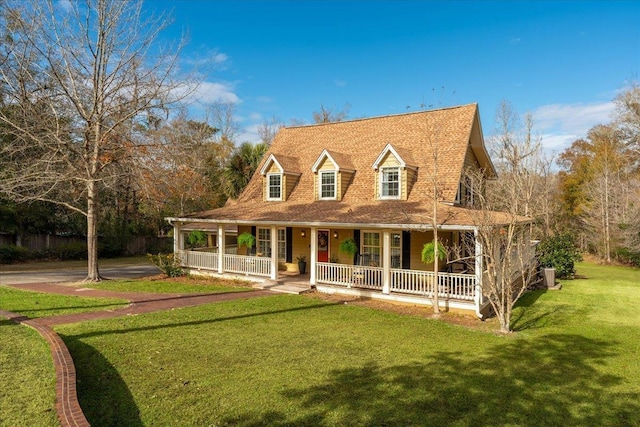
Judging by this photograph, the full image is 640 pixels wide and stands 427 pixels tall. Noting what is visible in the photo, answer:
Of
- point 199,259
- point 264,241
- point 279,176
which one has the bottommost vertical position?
point 199,259

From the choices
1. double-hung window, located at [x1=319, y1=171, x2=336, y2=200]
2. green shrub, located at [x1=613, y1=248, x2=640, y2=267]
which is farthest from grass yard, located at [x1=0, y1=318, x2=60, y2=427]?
green shrub, located at [x1=613, y1=248, x2=640, y2=267]

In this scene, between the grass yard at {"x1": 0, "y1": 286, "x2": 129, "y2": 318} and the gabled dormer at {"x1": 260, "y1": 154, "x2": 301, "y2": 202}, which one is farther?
the gabled dormer at {"x1": 260, "y1": 154, "x2": 301, "y2": 202}

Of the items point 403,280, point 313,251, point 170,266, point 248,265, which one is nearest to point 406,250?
point 403,280

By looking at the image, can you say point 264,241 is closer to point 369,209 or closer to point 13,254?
point 369,209

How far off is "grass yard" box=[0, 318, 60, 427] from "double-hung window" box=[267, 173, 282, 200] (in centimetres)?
1252

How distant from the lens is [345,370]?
24.6ft

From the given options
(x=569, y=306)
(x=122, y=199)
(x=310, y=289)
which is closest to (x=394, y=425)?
(x=310, y=289)

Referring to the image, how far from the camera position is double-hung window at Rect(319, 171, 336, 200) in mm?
18344

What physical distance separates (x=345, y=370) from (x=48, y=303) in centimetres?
1052

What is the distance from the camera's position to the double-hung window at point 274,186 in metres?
20.0

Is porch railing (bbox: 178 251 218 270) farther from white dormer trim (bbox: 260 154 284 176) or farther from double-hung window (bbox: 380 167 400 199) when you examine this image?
double-hung window (bbox: 380 167 400 199)

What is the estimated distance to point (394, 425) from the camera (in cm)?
547

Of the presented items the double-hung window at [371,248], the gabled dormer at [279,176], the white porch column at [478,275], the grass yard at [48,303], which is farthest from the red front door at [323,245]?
the grass yard at [48,303]

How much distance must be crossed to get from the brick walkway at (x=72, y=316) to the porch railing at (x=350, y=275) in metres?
2.24
